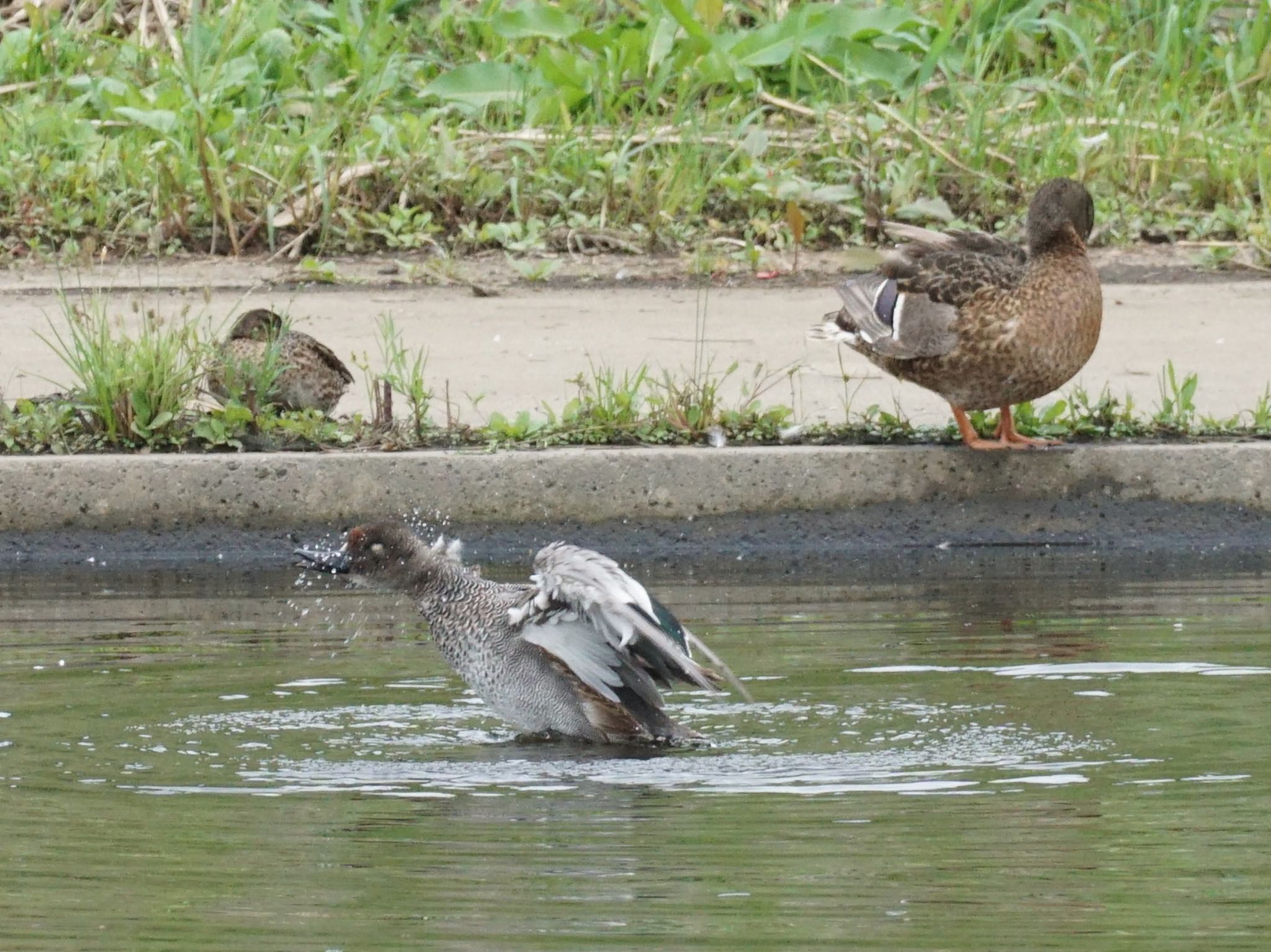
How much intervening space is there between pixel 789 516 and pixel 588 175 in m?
3.87

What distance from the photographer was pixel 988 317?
7.35m

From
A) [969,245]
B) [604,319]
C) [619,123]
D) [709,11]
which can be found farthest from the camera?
[709,11]

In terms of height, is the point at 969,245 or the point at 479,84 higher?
the point at 479,84

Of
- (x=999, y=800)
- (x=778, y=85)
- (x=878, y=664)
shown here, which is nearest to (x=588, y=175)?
(x=778, y=85)

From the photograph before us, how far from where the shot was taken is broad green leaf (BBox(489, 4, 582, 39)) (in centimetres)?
1237

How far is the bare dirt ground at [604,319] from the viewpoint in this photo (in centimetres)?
854

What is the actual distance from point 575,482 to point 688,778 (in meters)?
2.71

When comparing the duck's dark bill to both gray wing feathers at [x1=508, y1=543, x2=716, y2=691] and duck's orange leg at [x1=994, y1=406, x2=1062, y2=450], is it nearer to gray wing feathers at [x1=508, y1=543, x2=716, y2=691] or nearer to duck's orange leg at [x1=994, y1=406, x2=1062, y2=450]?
gray wing feathers at [x1=508, y1=543, x2=716, y2=691]

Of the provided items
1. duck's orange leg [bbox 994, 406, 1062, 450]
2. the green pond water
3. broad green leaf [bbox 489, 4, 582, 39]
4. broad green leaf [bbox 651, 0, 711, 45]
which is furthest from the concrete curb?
broad green leaf [bbox 489, 4, 582, 39]

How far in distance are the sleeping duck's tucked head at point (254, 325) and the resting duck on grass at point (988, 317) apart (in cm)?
183

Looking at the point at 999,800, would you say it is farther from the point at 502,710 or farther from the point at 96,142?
the point at 96,142

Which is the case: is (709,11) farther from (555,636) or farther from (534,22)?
(555,636)

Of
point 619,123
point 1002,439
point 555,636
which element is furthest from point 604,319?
point 555,636

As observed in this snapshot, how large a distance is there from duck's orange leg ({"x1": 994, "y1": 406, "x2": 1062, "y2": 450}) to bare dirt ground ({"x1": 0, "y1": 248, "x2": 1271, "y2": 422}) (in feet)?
1.75
